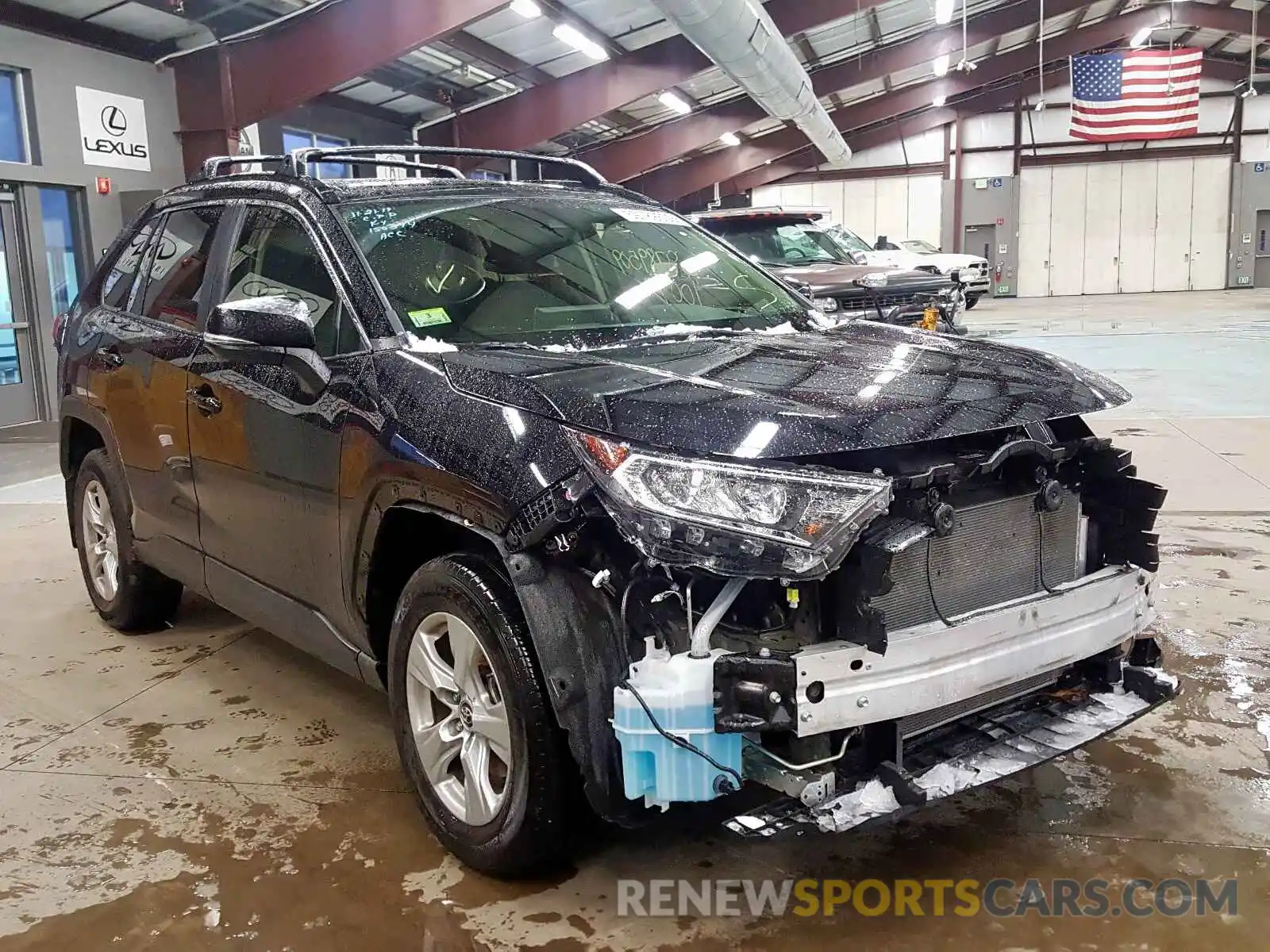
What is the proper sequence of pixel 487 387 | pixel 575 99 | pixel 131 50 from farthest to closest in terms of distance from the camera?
pixel 575 99
pixel 131 50
pixel 487 387

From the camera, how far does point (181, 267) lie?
385 cm

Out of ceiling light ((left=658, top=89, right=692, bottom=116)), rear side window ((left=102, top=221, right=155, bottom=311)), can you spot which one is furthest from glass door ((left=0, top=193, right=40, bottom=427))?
ceiling light ((left=658, top=89, right=692, bottom=116))

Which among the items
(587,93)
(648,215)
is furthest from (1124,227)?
(648,215)

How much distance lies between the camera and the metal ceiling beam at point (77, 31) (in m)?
10.1

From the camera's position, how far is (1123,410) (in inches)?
362

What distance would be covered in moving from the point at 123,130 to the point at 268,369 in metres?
9.84

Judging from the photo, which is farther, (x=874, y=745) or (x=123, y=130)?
(x=123, y=130)

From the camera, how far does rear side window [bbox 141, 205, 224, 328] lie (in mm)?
3691

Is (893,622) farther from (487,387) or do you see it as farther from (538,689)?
(487,387)

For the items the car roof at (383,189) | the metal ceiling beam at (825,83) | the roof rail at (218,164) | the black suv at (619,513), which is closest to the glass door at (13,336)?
the roof rail at (218,164)

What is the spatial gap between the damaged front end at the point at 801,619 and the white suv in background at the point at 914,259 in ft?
31.2

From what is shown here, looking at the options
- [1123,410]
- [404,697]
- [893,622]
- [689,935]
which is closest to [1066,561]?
[893,622]

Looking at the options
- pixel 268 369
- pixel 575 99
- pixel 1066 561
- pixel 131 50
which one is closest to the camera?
pixel 1066 561

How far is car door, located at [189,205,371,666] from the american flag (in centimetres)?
2468
